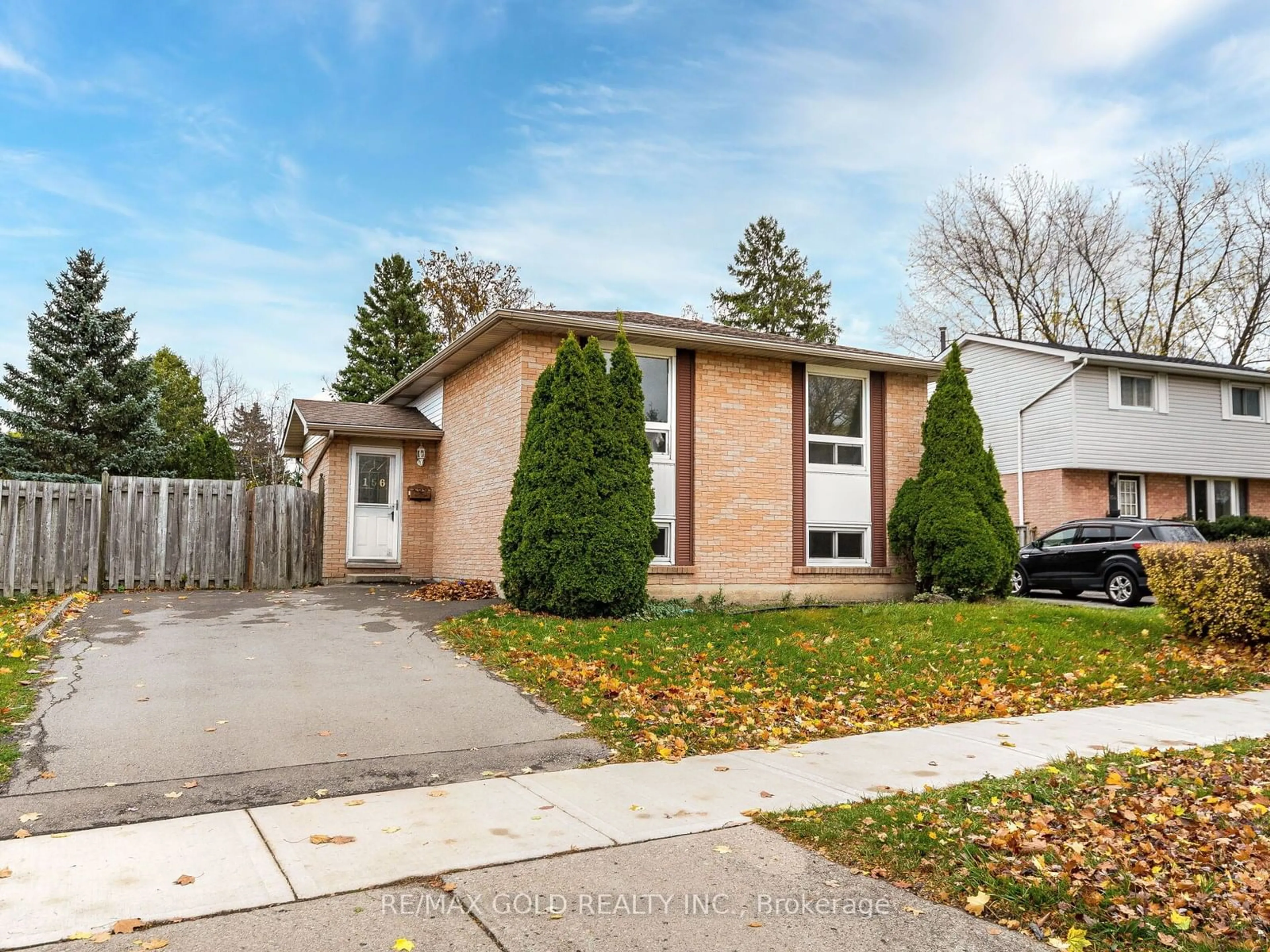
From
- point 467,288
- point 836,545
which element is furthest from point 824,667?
point 467,288

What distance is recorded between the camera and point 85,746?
5781 mm

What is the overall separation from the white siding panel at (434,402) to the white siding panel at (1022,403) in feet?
45.8

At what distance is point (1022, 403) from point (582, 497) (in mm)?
18021

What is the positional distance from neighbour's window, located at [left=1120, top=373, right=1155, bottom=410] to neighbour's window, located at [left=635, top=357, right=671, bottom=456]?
16114mm

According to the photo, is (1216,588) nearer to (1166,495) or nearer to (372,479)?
(372,479)

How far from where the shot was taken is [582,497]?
11430 mm

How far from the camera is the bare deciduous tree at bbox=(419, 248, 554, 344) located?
1410 inches

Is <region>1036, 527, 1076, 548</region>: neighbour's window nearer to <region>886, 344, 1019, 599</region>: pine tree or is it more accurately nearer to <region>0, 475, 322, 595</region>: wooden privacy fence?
<region>886, 344, 1019, 599</region>: pine tree

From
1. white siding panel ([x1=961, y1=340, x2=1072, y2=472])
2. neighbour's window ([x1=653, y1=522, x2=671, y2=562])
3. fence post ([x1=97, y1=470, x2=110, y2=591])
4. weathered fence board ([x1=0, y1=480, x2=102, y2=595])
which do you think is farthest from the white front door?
white siding panel ([x1=961, y1=340, x2=1072, y2=472])

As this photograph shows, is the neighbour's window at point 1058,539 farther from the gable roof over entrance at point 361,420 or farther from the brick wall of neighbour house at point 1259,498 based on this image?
the gable roof over entrance at point 361,420

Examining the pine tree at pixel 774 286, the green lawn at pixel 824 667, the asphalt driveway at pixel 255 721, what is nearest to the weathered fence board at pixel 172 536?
the asphalt driveway at pixel 255 721

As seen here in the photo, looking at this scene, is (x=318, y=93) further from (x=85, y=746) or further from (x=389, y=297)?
(x=389, y=297)

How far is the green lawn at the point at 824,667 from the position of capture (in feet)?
23.1

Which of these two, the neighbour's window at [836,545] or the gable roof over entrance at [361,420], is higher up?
the gable roof over entrance at [361,420]
